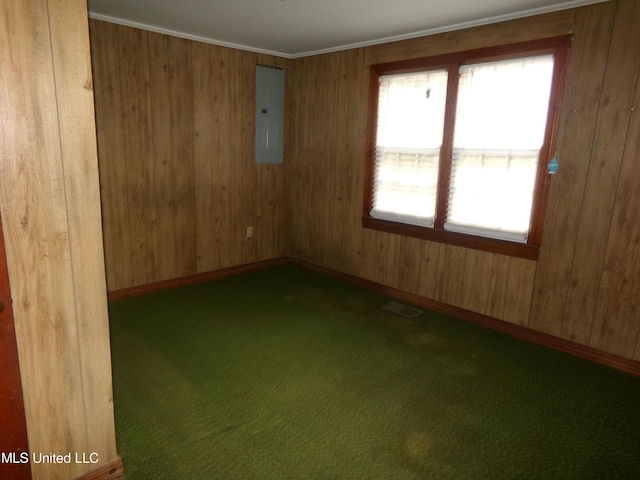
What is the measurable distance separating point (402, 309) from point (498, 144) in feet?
5.40

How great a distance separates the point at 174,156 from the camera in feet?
13.2

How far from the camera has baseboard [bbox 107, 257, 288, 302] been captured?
387 cm

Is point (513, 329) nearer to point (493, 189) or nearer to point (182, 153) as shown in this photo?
point (493, 189)

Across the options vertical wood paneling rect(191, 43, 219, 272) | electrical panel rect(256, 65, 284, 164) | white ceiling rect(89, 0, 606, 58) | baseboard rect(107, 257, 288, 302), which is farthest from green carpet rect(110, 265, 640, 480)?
white ceiling rect(89, 0, 606, 58)

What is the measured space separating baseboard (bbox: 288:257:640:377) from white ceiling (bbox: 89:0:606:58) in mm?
2367

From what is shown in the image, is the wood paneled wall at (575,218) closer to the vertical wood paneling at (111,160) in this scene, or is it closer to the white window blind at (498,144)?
the white window blind at (498,144)

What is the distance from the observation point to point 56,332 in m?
1.57

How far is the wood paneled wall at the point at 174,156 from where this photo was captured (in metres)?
3.61

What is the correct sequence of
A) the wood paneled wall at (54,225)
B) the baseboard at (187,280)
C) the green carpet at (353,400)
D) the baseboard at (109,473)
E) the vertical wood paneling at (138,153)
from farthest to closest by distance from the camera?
the baseboard at (187,280) < the vertical wood paneling at (138,153) < the green carpet at (353,400) < the baseboard at (109,473) < the wood paneled wall at (54,225)

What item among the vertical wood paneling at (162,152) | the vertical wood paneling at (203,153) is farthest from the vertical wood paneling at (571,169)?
the vertical wood paneling at (162,152)

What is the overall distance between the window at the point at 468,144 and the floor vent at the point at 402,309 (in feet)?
2.25

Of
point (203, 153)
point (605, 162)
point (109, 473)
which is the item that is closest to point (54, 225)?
point (109, 473)

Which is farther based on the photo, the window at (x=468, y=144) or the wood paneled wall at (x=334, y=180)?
the window at (x=468, y=144)

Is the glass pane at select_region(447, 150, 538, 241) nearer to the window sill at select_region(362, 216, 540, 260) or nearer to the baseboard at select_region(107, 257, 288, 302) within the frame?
the window sill at select_region(362, 216, 540, 260)
